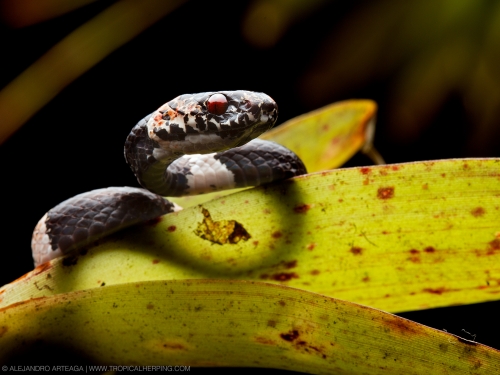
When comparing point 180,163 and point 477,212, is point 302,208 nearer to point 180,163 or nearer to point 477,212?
point 477,212

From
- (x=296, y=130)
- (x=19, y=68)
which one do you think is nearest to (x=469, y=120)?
(x=296, y=130)

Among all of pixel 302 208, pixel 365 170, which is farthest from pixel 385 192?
pixel 302 208

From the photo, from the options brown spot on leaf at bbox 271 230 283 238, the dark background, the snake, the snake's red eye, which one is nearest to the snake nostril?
the snake

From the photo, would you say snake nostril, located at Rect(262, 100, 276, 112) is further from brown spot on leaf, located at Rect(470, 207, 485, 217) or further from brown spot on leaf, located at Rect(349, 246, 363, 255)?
brown spot on leaf, located at Rect(470, 207, 485, 217)

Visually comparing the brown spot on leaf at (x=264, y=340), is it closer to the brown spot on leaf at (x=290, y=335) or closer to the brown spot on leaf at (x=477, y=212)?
the brown spot on leaf at (x=290, y=335)

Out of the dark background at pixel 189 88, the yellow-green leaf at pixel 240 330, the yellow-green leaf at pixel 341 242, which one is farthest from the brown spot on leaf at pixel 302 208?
the dark background at pixel 189 88

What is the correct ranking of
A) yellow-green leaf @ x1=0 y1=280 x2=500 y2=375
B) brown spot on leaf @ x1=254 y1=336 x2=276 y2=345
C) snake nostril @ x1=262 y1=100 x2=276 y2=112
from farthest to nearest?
snake nostril @ x1=262 y1=100 x2=276 y2=112
brown spot on leaf @ x1=254 y1=336 x2=276 y2=345
yellow-green leaf @ x1=0 y1=280 x2=500 y2=375

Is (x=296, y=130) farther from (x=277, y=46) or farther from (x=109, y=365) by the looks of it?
A: (x=277, y=46)
